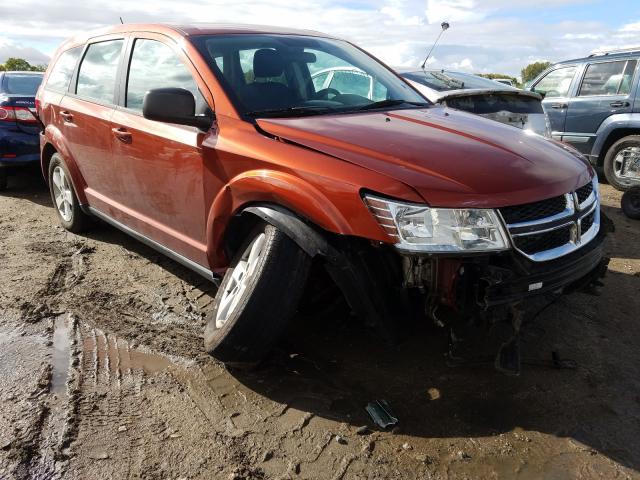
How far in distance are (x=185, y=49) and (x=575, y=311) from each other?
300cm

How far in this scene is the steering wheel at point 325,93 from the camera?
350 centimetres

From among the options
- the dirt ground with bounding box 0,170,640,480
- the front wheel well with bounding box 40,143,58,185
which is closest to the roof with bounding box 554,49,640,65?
the dirt ground with bounding box 0,170,640,480

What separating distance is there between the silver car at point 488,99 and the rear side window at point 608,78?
217 cm

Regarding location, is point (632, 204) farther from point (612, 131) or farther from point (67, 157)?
point (67, 157)

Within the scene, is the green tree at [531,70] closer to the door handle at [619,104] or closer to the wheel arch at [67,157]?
the door handle at [619,104]

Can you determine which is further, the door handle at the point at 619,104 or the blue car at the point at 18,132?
the door handle at the point at 619,104

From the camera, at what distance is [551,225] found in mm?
2623

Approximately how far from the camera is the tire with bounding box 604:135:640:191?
734 centimetres

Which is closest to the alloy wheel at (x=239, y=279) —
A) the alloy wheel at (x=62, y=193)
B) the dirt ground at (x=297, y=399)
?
the dirt ground at (x=297, y=399)

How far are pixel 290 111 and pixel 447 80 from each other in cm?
369

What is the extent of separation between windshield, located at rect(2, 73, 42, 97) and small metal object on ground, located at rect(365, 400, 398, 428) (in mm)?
7068

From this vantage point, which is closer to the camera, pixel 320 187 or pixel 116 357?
pixel 320 187

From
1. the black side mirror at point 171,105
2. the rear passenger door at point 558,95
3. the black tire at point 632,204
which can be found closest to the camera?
the black side mirror at point 171,105

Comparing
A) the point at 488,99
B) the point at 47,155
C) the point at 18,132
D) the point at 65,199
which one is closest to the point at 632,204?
the point at 488,99
